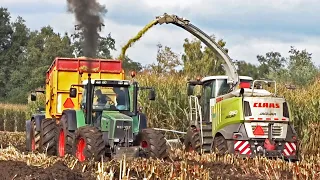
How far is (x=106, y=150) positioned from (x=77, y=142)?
Result: 0.59 metres

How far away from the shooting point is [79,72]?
15.5 m

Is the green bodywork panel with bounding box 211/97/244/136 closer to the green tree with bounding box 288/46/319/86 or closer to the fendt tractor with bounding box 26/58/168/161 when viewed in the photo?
the fendt tractor with bounding box 26/58/168/161

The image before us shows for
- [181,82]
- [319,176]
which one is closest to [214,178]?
[319,176]

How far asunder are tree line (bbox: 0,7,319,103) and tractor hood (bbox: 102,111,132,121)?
20.5m

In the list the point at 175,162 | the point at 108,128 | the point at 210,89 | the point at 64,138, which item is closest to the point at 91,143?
the point at 108,128

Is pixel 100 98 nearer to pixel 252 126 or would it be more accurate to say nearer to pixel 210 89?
pixel 252 126

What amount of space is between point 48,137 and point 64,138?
1.45 meters

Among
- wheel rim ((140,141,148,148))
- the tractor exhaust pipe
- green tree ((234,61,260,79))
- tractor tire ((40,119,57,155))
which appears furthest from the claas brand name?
green tree ((234,61,260,79))

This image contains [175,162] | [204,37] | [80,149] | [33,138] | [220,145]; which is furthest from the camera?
[33,138]

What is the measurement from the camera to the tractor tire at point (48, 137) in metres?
14.6

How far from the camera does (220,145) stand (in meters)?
14.0

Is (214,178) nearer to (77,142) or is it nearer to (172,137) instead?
(77,142)

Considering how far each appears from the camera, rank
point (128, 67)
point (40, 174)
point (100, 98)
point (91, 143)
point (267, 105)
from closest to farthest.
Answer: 1. point (40, 174)
2. point (91, 143)
3. point (100, 98)
4. point (267, 105)
5. point (128, 67)

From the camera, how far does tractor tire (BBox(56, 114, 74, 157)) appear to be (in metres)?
12.9
